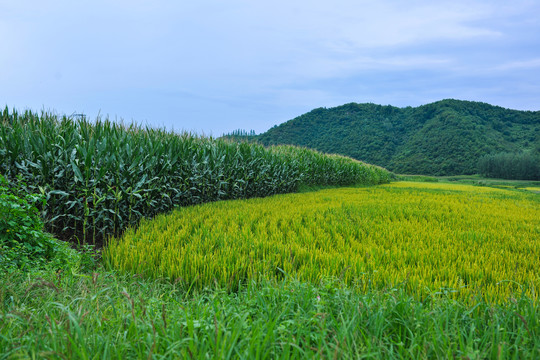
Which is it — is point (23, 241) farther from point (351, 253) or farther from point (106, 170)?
point (351, 253)

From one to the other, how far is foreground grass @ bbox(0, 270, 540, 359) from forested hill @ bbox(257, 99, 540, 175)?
47.3 metres

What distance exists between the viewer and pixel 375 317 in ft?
5.36

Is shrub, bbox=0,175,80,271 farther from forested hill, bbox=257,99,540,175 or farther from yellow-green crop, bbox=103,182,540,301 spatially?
forested hill, bbox=257,99,540,175

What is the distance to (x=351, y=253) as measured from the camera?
125 inches

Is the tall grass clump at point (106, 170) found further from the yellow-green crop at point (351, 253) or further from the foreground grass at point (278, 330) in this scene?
the foreground grass at point (278, 330)

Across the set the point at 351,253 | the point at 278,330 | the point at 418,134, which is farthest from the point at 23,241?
the point at 418,134

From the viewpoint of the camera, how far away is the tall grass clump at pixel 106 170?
184 inches

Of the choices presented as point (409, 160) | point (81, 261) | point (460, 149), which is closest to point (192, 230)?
point (81, 261)

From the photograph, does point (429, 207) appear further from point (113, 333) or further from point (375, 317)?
point (113, 333)

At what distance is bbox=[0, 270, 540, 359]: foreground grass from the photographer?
1.34 metres

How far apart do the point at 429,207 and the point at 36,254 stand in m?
7.86

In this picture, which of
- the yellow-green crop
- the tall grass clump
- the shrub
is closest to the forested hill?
the tall grass clump

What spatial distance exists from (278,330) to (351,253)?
1.85 meters

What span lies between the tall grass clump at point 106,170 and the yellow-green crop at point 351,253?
30.2 inches
